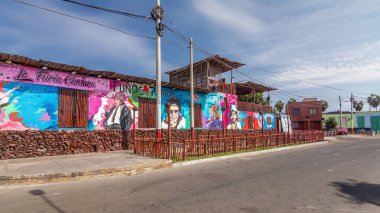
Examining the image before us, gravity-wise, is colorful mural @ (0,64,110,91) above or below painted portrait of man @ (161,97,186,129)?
above

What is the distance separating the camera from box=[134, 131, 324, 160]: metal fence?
13.6 m

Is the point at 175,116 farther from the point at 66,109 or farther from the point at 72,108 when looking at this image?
the point at 66,109

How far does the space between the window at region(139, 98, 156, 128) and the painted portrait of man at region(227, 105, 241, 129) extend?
1109cm

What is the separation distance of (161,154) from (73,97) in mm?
6260

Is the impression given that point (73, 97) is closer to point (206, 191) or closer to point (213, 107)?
point (206, 191)

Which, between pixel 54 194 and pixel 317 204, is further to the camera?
pixel 54 194

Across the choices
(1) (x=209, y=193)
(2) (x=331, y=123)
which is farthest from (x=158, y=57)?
(2) (x=331, y=123)

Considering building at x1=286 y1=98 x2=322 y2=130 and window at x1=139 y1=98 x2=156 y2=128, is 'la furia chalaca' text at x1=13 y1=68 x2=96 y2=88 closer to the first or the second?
window at x1=139 y1=98 x2=156 y2=128

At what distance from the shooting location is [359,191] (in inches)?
298

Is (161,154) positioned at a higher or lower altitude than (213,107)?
lower

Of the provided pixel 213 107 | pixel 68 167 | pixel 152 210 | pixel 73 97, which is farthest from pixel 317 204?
pixel 213 107

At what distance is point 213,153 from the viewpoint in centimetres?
1614

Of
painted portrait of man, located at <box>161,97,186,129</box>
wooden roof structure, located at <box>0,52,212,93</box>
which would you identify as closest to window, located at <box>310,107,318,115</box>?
painted portrait of man, located at <box>161,97,186,129</box>

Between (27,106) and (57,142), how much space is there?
2.30 meters
